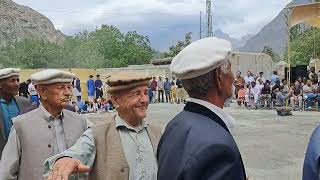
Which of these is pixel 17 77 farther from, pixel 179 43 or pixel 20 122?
pixel 179 43

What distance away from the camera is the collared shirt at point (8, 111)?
14.9 ft

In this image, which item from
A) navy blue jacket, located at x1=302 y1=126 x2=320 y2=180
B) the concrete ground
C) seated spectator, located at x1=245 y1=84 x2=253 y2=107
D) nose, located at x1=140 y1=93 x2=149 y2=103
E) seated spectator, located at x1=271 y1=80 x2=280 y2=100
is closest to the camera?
navy blue jacket, located at x1=302 y1=126 x2=320 y2=180

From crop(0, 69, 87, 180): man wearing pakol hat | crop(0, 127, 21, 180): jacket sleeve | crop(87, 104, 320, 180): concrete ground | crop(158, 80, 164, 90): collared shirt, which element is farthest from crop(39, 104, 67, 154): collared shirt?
crop(158, 80, 164, 90): collared shirt

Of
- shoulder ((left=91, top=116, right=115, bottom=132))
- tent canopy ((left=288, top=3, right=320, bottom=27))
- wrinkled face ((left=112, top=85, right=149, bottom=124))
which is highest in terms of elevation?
tent canopy ((left=288, top=3, right=320, bottom=27))

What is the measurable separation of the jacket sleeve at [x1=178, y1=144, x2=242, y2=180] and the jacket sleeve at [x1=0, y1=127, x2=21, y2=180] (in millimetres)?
1916

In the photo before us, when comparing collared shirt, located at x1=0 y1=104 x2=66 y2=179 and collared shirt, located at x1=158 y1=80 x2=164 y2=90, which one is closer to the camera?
collared shirt, located at x1=0 y1=104 x2=66 y2=179

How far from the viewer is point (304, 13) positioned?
70.0 ft

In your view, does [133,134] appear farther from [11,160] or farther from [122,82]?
[11,160]

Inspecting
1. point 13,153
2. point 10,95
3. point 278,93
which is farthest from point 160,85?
point 13,153

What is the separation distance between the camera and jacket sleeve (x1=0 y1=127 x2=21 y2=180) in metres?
3.33

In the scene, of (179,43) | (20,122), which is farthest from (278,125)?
(179,43)

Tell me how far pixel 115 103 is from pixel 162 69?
1084 inches

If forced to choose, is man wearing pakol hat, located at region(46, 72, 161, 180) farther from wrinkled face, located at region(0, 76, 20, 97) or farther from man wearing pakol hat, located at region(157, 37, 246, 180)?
wrinkled face, located at region(0, 76, 20, 97)

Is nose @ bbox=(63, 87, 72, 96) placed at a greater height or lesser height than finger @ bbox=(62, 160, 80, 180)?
greater
